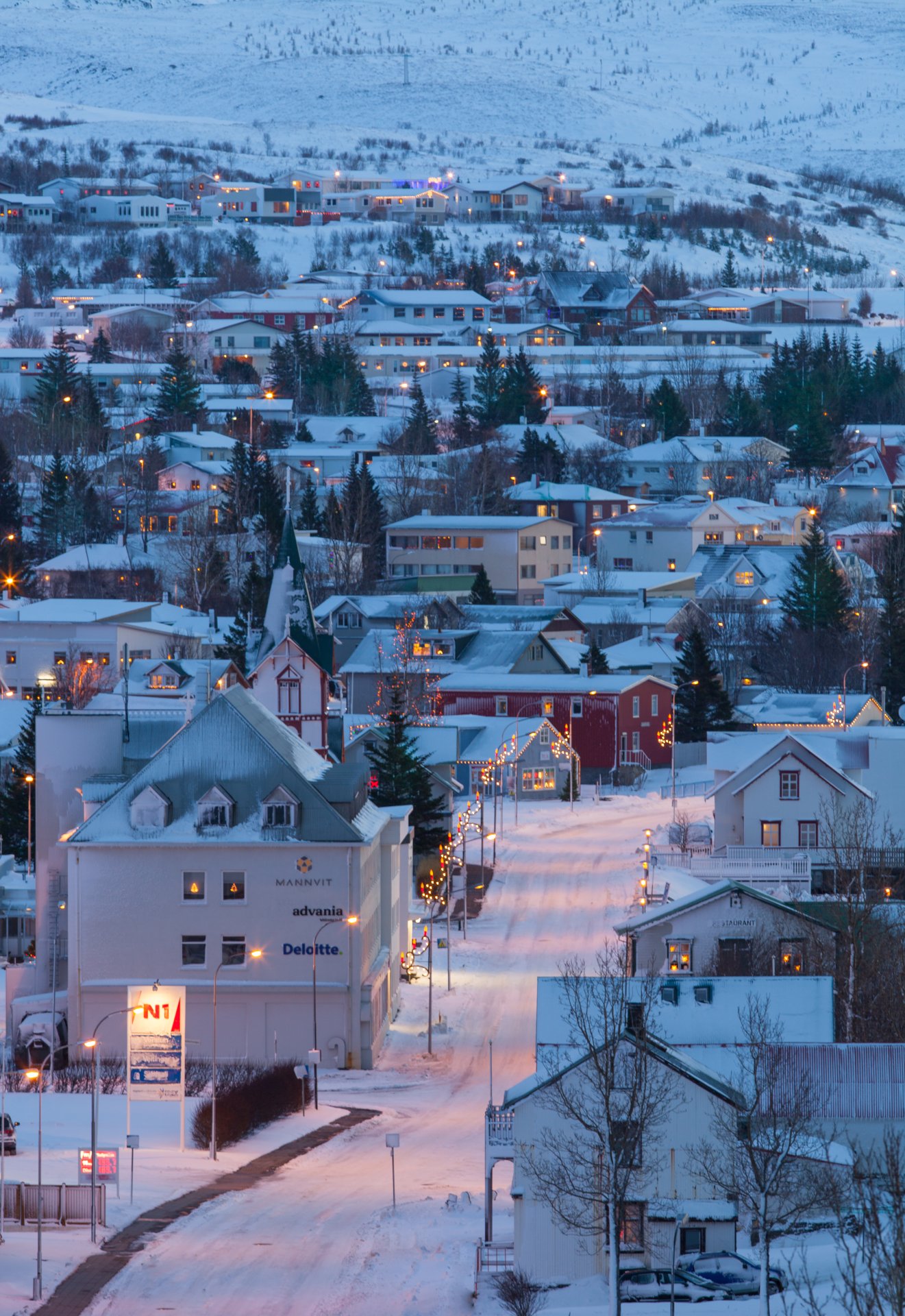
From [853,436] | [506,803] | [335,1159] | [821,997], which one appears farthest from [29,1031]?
[853,436]

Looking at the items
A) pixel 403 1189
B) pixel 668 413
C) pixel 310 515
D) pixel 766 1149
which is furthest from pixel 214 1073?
pixel 668 413

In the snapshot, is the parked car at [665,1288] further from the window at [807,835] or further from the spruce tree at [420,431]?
the spruce tree at [420,431]

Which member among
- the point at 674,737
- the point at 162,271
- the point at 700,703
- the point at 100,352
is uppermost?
the point at 162,271

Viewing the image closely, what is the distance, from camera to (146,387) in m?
131

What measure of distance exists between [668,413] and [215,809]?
286ft

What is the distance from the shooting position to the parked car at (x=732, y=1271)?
24.3 metres

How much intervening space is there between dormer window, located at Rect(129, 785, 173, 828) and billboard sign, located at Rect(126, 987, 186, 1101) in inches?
269

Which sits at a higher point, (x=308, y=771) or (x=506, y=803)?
(x=308, y=771)

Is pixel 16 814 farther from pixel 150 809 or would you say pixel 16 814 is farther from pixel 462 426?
pixel 462 426

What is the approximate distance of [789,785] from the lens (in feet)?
174

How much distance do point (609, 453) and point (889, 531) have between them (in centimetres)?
2036

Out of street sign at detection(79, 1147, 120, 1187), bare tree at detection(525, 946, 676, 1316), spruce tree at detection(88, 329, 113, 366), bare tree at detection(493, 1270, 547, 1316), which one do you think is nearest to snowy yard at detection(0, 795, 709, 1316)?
bare tree at detection(493, 1270, 547, 1316)

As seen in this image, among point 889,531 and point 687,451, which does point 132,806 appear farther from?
point 687,451

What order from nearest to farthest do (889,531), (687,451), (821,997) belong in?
(821,997), (889,531), (687,451)
